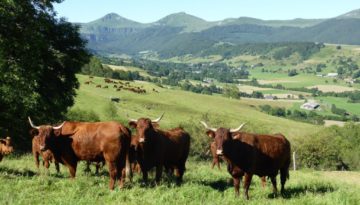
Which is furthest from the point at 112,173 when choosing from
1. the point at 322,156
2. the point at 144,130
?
the point at 322,156

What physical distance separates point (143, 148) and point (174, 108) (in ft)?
378

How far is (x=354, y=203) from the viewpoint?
12945mm

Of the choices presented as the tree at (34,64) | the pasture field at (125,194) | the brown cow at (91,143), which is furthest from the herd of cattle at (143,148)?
the tree at (34,64)

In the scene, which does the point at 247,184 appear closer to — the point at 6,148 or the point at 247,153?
the point at 247,153

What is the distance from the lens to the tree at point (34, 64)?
26766mm

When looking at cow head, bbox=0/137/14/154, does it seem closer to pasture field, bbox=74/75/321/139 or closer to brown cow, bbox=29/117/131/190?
brown cow, bbox=29/117/131/190

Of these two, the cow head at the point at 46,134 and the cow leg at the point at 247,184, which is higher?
the cow head at the point at 46,134

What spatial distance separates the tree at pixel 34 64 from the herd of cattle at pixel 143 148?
11.0 m

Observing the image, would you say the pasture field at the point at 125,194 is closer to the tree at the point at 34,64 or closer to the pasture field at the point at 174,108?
the tree at the point at 34,64

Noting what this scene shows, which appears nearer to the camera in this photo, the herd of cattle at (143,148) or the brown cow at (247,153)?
the brown cow at (247,153)

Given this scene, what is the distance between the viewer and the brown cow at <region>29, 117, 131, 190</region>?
46.9ft

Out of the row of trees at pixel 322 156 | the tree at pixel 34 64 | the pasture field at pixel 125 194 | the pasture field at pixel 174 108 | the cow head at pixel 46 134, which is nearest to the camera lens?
the pasture field at pixel 125 194

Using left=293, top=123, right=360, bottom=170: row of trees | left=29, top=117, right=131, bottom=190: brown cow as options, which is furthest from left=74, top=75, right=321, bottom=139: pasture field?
left=29, top=117, right=131, bottom=190: brown cow

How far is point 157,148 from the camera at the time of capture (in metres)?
15.7
